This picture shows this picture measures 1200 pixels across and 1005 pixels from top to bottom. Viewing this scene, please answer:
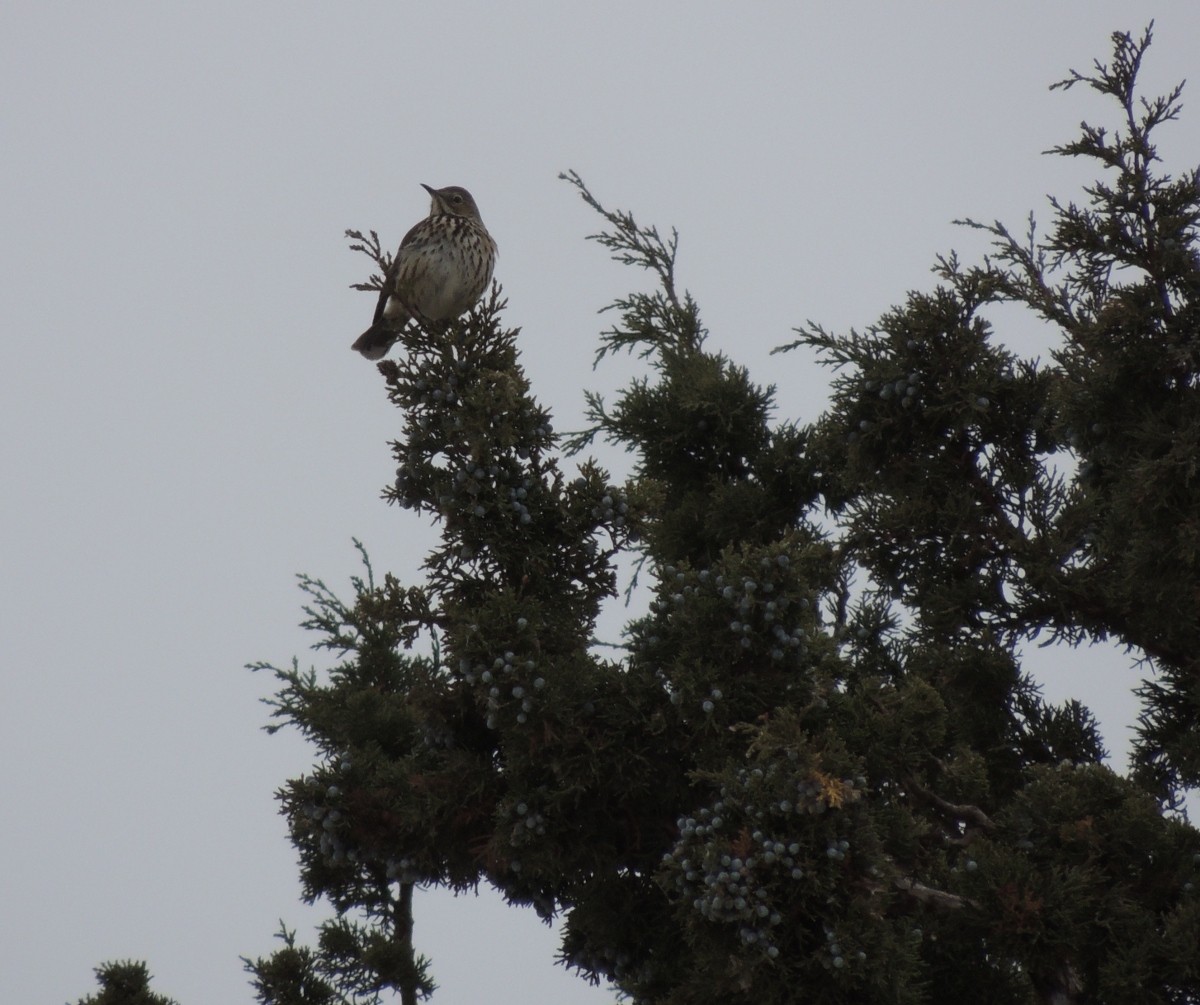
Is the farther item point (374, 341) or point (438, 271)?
point (374, 341)

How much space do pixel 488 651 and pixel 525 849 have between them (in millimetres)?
660

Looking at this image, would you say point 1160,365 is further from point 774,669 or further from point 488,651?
point 488,651

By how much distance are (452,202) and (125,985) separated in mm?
5254

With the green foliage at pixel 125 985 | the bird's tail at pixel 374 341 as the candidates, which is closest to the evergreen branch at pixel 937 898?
the green foliage at pixel 125 985

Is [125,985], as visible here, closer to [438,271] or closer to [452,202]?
[438,271]

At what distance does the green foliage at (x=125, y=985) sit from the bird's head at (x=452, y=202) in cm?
495

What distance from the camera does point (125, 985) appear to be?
579 cm

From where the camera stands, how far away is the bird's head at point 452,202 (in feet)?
29.2

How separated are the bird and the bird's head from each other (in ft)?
1.98

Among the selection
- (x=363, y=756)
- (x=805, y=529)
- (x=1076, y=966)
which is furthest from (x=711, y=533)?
(x=1076, y=966)

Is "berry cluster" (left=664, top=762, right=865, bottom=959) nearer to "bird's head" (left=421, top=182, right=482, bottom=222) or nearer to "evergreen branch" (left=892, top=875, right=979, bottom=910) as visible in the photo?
"evergreen branch" (left=892, top=875, right=979, bottom=910)

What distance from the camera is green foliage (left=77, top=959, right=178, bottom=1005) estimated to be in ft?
18.9

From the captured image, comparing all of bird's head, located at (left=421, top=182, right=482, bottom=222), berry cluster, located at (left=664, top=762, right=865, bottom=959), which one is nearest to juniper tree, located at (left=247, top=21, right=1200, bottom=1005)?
berry cluster, located at (left=664, top=762, right=865, bottom=959)

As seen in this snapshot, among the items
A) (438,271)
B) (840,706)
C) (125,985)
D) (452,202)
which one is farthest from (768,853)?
(452,202)
